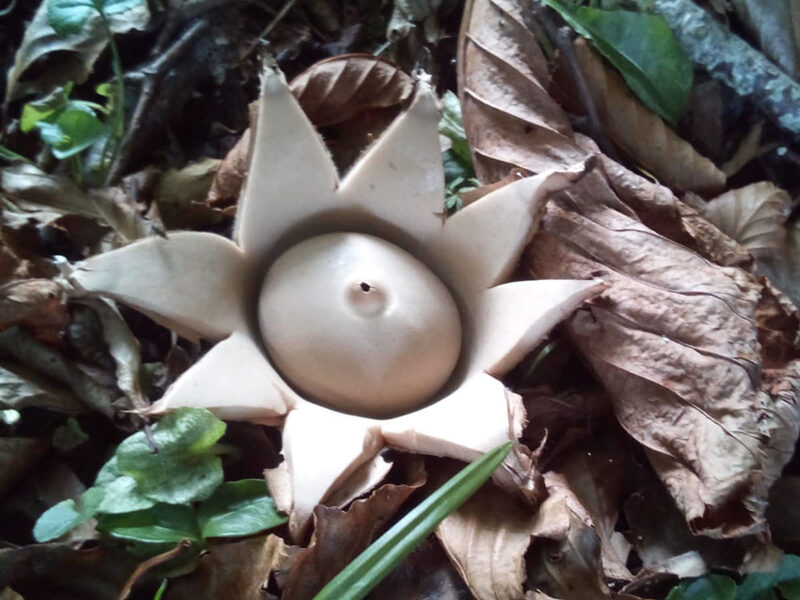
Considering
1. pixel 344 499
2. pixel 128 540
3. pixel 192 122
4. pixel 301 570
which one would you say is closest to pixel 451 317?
pixel 344 499

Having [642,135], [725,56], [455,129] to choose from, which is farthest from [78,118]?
[725,56]

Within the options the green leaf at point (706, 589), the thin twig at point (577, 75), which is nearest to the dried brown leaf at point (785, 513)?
the green leaf at point (706, 589)

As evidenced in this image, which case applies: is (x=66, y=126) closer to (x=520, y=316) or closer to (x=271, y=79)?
(x=271, y=79)

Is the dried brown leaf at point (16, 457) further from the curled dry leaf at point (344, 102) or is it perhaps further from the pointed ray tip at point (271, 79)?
the pointed ray tip at point (271, 79)

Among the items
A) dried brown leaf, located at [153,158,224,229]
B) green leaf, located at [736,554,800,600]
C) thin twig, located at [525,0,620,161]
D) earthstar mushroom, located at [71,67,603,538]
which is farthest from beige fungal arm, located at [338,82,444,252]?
green leaf, located at [736,554,800,600]

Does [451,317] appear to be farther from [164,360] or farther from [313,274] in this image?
[164,360]

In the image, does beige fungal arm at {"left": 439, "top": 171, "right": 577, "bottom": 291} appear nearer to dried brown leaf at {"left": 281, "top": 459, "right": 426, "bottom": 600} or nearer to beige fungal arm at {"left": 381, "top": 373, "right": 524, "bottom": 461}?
beige fungal arm at {"left": 381, "top": 373, "right": 524, "bottom": 461}
